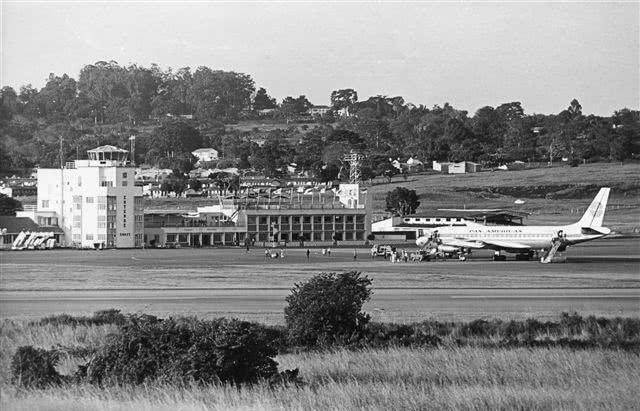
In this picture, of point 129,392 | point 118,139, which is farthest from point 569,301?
point 118,139

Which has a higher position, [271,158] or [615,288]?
[271,158]

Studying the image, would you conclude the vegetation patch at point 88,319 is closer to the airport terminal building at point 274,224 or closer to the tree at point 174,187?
the airport terminal building at point 274,224

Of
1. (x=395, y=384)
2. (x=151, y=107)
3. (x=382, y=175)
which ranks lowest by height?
(x=395, y=384)

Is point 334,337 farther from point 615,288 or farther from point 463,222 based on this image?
point 463,222

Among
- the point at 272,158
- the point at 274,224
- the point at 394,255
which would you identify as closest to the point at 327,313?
the point at 394,255

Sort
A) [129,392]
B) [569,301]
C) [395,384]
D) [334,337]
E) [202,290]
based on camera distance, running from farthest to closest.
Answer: [202,290], [569,301], [334,337], [395,384], [129,392]

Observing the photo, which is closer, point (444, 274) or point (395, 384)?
point (395, 384)

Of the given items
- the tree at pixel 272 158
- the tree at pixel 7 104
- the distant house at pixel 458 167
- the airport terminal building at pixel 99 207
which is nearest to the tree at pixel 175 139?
the tree at pixel 272 158
